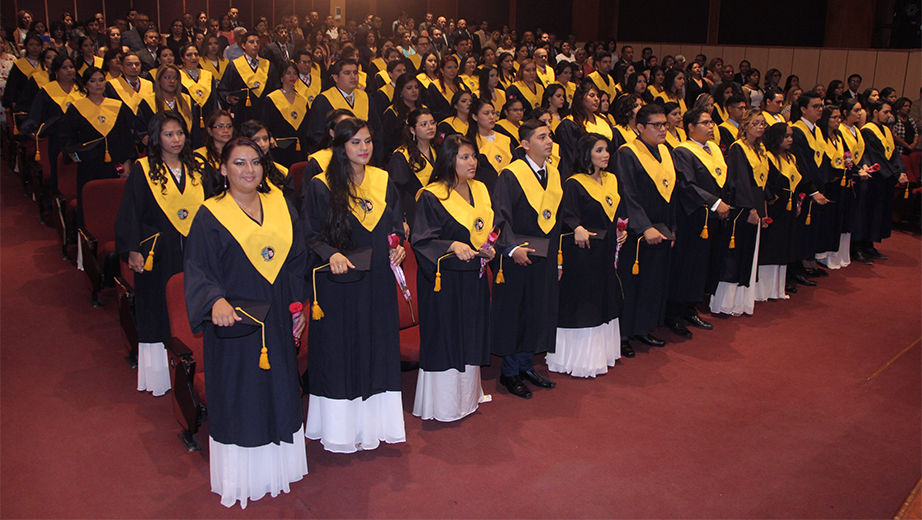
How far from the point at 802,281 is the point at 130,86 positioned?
7.18m

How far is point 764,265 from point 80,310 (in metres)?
6.07

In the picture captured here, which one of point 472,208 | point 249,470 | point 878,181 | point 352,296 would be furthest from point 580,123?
point 249,470

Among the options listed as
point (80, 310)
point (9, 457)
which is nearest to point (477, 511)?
point (9, 457)

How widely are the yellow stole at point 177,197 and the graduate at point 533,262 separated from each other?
1.88 m

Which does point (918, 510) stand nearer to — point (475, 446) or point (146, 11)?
point (475, 446)

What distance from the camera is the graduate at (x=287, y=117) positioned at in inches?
302

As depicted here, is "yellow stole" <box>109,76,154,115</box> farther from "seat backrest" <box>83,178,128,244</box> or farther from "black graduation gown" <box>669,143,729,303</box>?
"black graduation gown" <box>669,143,729,303</box>

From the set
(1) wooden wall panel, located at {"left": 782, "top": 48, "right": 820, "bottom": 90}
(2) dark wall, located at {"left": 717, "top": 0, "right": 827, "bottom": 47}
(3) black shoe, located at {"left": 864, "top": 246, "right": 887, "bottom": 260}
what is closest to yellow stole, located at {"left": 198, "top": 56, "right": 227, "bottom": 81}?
(3) black shoe, located at {"left": 864, "top": 246, "right": 887, "bottom": 260}

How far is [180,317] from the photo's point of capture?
3918mm

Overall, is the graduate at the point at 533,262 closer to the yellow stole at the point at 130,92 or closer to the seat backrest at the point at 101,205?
the seat backrest at the point at 101,205

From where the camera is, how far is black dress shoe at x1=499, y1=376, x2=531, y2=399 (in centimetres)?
475

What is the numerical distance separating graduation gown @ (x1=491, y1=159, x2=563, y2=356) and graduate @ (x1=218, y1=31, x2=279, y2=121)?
4753mm

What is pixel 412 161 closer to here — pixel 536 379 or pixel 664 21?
pixel 536 379

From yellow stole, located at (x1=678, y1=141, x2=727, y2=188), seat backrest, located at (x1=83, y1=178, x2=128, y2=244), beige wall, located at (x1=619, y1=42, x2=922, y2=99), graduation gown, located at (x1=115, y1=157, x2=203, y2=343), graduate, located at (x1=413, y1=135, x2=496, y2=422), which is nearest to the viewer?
graduate, located at (x1=413, y1=135, x2=496, y2=422)
